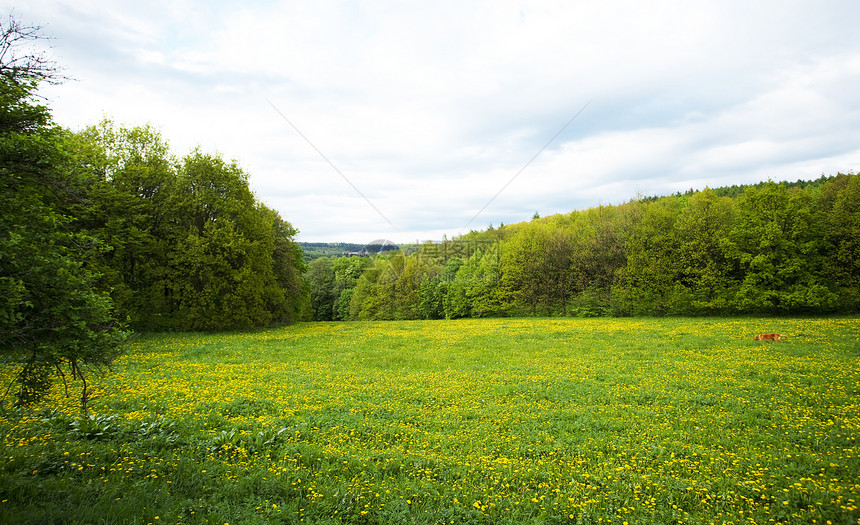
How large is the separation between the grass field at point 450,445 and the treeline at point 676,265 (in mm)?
22913

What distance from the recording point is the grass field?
577 centimetres

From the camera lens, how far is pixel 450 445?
8.70m

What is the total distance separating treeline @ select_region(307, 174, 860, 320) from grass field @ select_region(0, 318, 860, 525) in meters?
22.9

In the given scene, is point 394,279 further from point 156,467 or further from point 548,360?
point 156,467

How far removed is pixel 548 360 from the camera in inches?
712

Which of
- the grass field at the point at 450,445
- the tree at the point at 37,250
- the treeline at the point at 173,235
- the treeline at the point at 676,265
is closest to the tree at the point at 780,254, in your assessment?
the treeline at the point at 676,265

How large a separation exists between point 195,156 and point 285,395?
2629 centimetres

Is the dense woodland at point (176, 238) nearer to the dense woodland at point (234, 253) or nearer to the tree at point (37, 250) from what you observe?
the dense woodland at point (234, 253)

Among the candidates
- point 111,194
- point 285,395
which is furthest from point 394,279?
point 285,395

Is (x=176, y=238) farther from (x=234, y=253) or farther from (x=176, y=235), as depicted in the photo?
(x=234, y=253)

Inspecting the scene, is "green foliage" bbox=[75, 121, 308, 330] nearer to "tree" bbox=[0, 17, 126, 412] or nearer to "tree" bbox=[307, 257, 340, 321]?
"tree" bbox=[0, 17, 126, 412]

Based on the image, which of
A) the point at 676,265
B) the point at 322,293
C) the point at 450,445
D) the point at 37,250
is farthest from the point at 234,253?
the point at 322,293

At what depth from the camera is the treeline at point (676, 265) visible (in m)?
33.1

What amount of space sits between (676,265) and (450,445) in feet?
137
